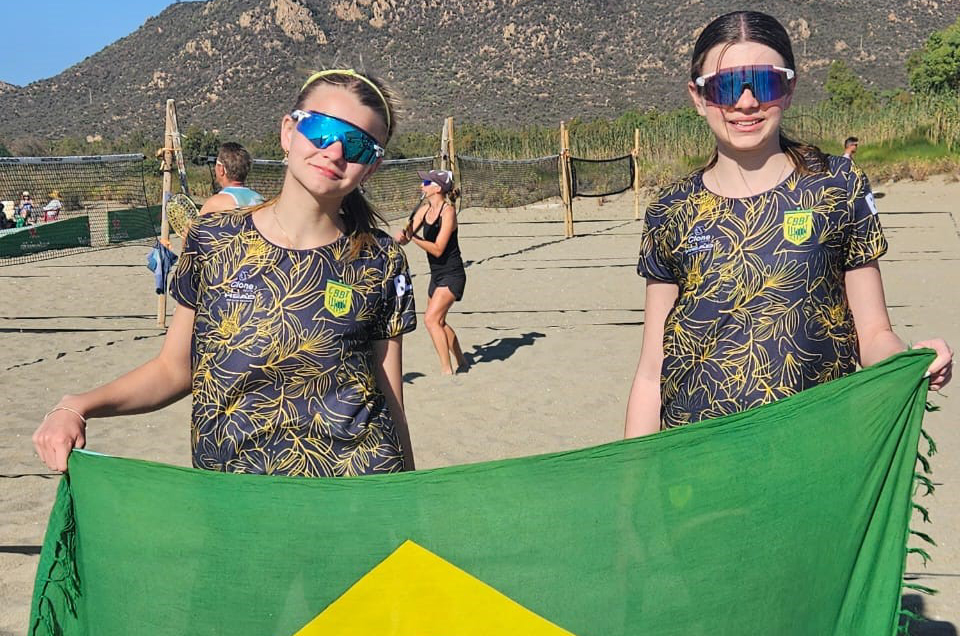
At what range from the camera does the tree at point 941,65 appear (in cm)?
5216

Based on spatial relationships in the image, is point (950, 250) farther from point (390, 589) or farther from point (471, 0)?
point (471, 0)

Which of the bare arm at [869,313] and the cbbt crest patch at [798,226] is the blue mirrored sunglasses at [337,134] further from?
the bare arm at [869,313]

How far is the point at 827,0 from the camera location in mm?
78688

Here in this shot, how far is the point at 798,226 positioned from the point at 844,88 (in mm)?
58985

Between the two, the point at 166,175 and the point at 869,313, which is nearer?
the point at 869,313

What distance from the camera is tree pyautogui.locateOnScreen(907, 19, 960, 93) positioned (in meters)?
52.2

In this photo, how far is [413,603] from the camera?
195 cm

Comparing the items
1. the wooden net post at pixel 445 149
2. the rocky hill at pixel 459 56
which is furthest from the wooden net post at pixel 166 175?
the rocky hill at pixel 459 56

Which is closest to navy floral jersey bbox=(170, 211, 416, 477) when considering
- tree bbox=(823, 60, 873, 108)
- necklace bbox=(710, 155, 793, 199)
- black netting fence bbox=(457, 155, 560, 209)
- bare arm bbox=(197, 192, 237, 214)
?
necklace bbox=(710, 155, 793, 199)

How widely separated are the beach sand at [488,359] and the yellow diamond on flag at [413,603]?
252 centimetres

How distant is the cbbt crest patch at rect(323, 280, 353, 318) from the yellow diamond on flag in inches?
20.9

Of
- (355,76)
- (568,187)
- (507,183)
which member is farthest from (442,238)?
(507,183)

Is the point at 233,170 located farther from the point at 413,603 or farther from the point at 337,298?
the point at 413,603

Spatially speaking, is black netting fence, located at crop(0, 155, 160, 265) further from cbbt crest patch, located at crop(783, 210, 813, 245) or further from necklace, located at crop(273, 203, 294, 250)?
cbbt crest patch, located at crop(783, 210, 813, 245)
